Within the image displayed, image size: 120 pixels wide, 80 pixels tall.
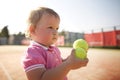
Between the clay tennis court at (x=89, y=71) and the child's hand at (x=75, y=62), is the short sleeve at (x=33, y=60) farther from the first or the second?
the clay tennis court at (x=89, y=71)

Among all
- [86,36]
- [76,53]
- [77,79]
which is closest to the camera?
[76,53]

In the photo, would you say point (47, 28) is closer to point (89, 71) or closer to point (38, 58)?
point (38, 58)

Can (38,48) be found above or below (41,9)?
below

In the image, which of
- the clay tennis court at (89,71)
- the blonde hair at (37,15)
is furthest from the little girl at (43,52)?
the clay tennis court at (89,71)

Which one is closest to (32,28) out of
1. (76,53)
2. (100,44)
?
(76,53)

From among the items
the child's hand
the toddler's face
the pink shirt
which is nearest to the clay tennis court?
the pink shirt

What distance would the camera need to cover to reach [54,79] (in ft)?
7.36

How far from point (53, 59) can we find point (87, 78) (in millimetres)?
Answer: 3888

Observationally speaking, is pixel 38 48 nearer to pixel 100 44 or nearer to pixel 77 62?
pixel 77 62

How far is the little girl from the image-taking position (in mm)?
2260

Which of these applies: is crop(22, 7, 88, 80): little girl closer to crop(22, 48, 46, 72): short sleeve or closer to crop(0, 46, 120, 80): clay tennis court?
crop(22, 48, 46, 72): short sleeve

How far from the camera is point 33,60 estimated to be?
7.84 ft

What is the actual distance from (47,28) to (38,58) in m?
0.39

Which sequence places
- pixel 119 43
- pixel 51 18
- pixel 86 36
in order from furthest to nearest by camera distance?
1. pixel 86 36
2. pixel 119 43
3. pixel 51 18
